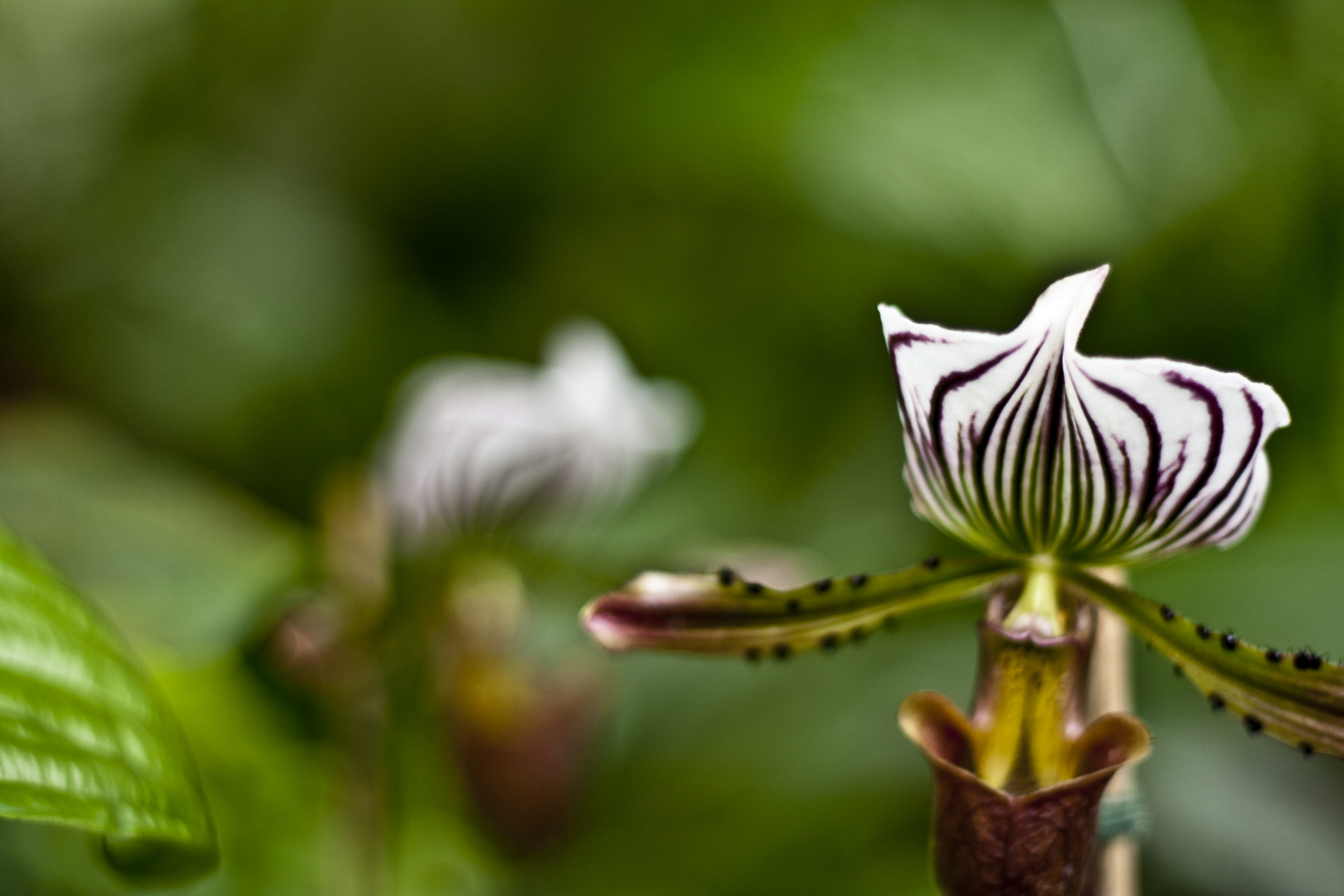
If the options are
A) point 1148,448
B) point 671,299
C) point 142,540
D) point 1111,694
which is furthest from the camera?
point 671,299

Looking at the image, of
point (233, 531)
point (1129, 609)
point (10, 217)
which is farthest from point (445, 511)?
point (10, 217)

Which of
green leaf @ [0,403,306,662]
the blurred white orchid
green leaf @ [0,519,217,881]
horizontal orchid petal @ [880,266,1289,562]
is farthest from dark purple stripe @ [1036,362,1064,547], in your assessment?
green leaf @ [0,403,306,662]

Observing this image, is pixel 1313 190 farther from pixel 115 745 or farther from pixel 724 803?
pixel 115 745

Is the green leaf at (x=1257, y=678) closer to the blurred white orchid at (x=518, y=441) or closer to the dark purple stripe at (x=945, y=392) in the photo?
the dark purple stripe at (x=945, y=392)

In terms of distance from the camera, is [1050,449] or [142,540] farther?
[142,540]

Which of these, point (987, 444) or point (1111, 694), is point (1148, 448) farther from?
point (1111, 694)

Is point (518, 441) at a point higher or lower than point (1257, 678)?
higher

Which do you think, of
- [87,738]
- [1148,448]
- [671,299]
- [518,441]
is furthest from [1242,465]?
[671,299]

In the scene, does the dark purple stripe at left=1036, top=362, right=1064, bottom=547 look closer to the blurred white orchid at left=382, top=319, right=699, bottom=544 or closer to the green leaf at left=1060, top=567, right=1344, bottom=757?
the green leaf at left=1060, top=567, right=1344, bottom=757
